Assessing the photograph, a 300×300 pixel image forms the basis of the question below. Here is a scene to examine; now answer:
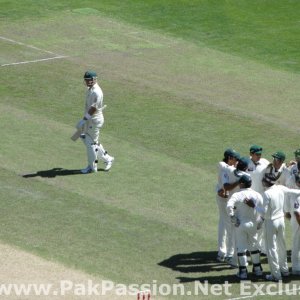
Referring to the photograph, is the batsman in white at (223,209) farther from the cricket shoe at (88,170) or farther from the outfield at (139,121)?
the cricket shoe at (88,170)

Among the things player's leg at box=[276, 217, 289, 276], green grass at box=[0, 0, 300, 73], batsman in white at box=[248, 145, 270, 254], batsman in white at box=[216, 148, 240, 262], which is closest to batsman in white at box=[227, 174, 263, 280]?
player's leg at box=[276, 217, 289, 276]

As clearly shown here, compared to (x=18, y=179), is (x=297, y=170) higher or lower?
higher

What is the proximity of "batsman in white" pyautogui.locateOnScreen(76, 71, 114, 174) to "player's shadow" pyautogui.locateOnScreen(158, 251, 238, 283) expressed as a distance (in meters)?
5.43

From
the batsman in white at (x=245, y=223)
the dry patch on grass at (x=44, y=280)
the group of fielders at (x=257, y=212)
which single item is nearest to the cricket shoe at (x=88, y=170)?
the dry patch on grass at (x=44, y=280)

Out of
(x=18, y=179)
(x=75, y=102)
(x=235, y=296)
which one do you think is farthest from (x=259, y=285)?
(x=75, y=102)

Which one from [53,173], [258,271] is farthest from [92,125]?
[258,271]

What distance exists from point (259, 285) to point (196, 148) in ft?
27.3

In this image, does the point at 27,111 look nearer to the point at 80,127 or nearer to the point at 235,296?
the point at 80,127

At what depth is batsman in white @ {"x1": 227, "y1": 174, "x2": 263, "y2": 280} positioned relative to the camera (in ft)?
67.1


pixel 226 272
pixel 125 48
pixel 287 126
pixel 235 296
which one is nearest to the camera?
pixel 235 296

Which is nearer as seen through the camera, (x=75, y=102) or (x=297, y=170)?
(x=297, y=170)

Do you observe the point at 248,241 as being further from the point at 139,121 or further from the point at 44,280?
the point at 139,121

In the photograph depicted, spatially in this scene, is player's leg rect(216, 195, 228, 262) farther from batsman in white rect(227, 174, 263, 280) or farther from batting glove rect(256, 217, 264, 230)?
batting glove rect(256, 217, 264, 230)

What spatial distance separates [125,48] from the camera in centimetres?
3697
